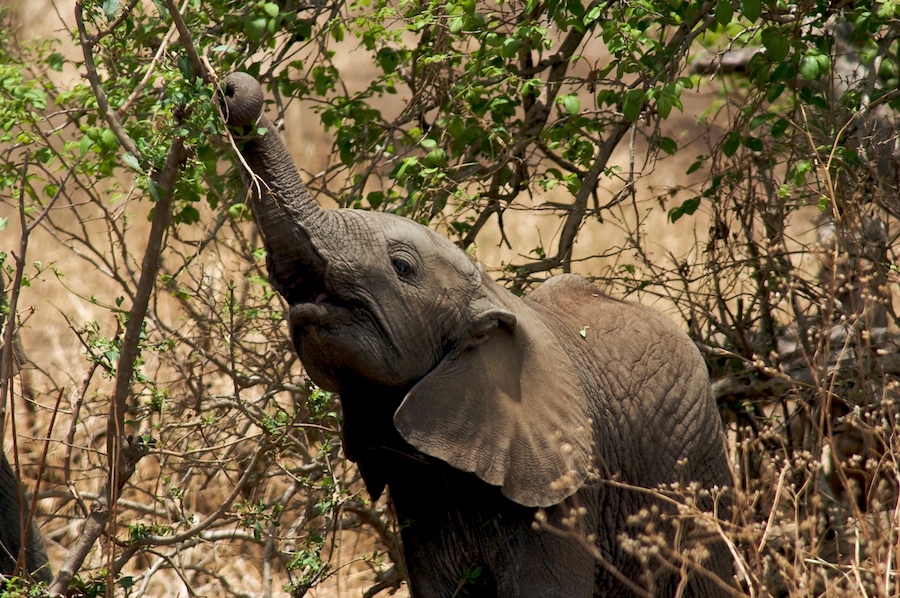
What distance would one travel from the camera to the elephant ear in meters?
2.68

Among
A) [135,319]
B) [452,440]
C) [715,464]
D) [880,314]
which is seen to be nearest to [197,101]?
[135,319]

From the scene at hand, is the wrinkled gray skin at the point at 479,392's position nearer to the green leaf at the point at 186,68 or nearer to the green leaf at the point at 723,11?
the green leaf at the point at 186,68

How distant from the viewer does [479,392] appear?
9.02ft

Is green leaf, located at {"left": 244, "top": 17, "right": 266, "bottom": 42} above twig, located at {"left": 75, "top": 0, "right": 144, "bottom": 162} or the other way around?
above

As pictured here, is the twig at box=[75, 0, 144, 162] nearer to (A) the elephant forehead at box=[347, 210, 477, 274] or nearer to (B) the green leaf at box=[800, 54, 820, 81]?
(A) the elephant forehead at box=[347, 210, 477, 274]

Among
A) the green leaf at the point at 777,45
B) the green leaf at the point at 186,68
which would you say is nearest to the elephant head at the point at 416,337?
the green leaf at the point at 186,68

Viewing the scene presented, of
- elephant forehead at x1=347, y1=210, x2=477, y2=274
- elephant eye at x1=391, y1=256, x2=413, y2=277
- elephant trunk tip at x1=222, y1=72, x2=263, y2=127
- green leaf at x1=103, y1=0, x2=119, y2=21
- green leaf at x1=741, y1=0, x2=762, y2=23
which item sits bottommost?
elephant eye at x1=391, y1=256, x2=413, y2=277

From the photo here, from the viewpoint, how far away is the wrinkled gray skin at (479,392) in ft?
8.54

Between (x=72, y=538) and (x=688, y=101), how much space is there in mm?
8606

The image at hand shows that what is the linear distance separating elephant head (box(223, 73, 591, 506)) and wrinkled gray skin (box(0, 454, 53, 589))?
106 centimetres

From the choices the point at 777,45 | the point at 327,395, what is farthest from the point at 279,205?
the point at 777,45

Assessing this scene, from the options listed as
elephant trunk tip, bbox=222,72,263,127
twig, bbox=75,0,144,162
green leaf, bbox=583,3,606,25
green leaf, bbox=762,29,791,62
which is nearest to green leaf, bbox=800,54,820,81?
green leaf, bbox=762,29,791,62

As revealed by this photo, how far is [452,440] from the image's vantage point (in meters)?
2.70

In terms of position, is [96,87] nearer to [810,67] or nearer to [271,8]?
[271,8]
